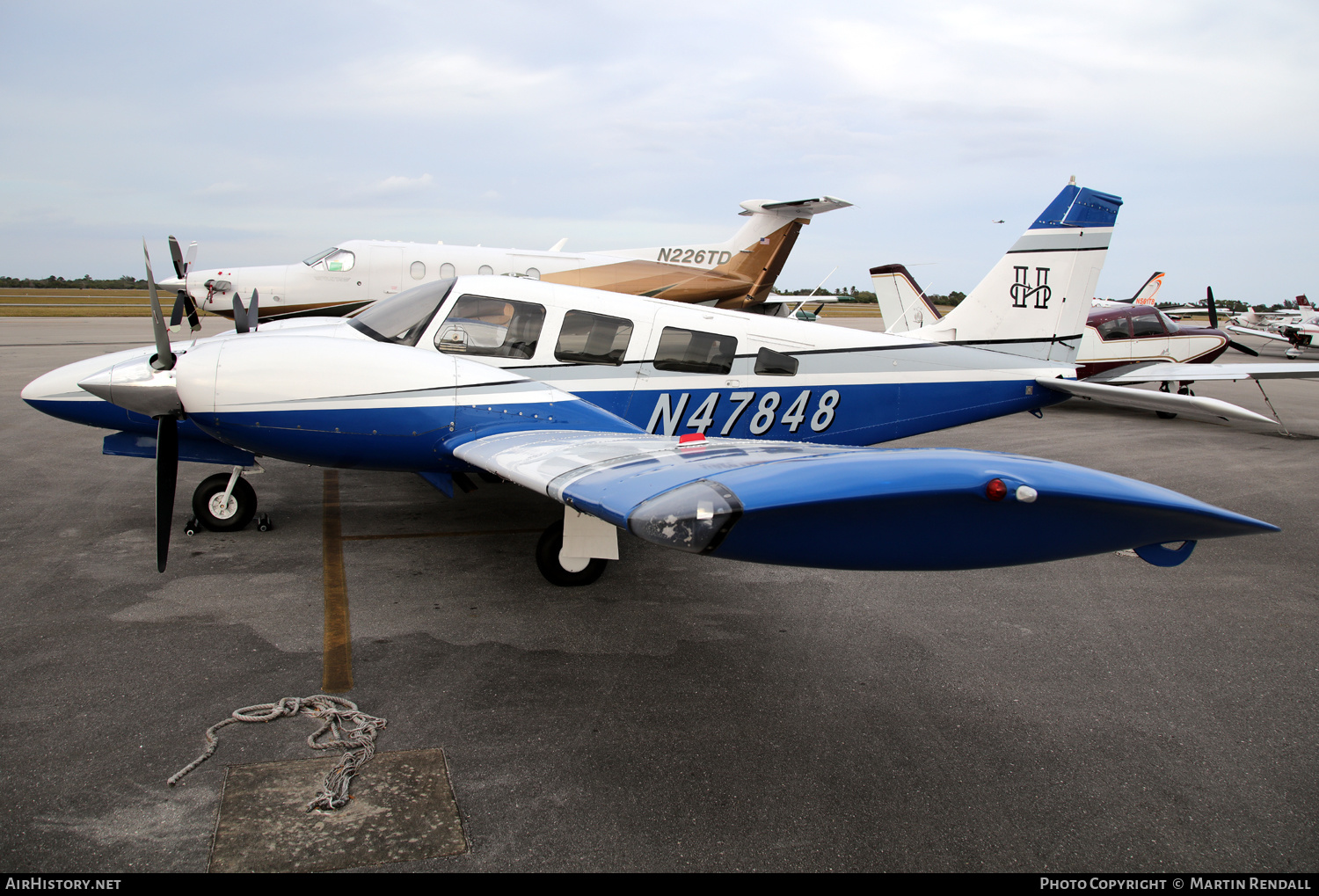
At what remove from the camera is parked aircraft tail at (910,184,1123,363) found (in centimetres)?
845

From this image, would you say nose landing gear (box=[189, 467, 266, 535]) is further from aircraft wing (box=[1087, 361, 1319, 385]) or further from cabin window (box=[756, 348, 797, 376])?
aircraft wing (box=[1087, 361, 1319, 385])

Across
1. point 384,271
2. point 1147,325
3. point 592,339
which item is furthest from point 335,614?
point 1147,325

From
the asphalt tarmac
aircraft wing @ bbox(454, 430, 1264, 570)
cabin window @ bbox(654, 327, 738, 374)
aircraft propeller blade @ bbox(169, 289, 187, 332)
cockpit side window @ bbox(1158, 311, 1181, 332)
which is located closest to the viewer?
aircraft wing @ bbox(454, 430, 1264, 570)

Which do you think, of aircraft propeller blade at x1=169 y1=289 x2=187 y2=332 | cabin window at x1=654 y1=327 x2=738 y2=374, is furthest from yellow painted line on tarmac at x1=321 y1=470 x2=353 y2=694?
aircraft propeller blade at x1=169 y1=289 x2=187 y2=332

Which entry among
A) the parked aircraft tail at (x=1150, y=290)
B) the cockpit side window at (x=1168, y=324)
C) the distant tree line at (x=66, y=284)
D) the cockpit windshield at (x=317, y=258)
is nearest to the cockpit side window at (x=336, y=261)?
the cockpit windshield at (x=317, y=258)

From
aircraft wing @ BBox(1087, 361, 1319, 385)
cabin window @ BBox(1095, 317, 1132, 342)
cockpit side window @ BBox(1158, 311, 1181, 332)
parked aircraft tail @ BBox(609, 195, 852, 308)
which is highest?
parked aircraft tail @ BBox(609, 195, 852, 308)

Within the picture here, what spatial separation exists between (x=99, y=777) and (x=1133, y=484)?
443 cm

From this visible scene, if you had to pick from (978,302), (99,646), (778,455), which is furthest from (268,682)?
(978,302)

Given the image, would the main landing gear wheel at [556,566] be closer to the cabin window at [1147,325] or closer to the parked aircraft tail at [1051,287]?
the parked aircraft tail at [1051,287]

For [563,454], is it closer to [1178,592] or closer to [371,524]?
[371,524]

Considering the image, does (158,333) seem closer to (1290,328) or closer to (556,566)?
(556,566)

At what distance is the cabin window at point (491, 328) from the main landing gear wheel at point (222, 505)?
2320mm

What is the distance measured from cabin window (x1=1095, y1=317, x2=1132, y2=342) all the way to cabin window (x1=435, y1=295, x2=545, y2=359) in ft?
47.0

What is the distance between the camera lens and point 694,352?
22.8ft
